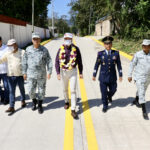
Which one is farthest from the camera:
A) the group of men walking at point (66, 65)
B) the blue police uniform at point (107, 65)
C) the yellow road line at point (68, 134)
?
the blue police uniform at point (107, 65)

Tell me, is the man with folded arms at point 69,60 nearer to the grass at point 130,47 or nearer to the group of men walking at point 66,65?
the group of men walking at point 66,65

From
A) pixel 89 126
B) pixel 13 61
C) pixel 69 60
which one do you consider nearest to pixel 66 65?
pixel 69 60

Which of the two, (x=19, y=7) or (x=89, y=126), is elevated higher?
(x=19, y=7)

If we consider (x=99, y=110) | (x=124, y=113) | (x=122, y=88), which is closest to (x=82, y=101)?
(x=99, y=110)

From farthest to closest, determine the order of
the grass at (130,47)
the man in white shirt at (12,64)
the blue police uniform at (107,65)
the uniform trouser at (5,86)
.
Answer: the grass at (130,47), the uniform trouser at (5,86), the man in white shirt at (12,64), the blue police uniform at (107,65)

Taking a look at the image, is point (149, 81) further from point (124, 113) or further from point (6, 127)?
point (6, 127)

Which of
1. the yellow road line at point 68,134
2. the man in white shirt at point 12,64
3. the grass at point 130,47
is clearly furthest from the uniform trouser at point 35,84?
the grass at point 130,47

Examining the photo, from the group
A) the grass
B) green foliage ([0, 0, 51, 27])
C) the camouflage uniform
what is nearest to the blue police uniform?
the camouflage uniform

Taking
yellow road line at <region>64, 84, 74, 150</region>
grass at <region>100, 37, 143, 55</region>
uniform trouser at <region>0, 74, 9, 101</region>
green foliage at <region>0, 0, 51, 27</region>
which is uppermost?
green foliage at <region>0, 0, 51, 27</region>

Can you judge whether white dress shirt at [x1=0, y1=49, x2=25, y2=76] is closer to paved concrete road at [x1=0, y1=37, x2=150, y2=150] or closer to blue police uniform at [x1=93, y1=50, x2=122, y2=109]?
paved concrete road at [x1=0, y1=37, x2=150, y2=150]

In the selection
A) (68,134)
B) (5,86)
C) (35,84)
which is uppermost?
(35,84)

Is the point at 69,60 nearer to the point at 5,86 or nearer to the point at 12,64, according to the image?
the point at 12,64

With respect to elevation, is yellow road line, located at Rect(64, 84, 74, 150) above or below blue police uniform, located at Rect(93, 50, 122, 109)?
below

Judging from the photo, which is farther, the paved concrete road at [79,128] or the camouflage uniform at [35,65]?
the camouflage uniform at [35,65]
